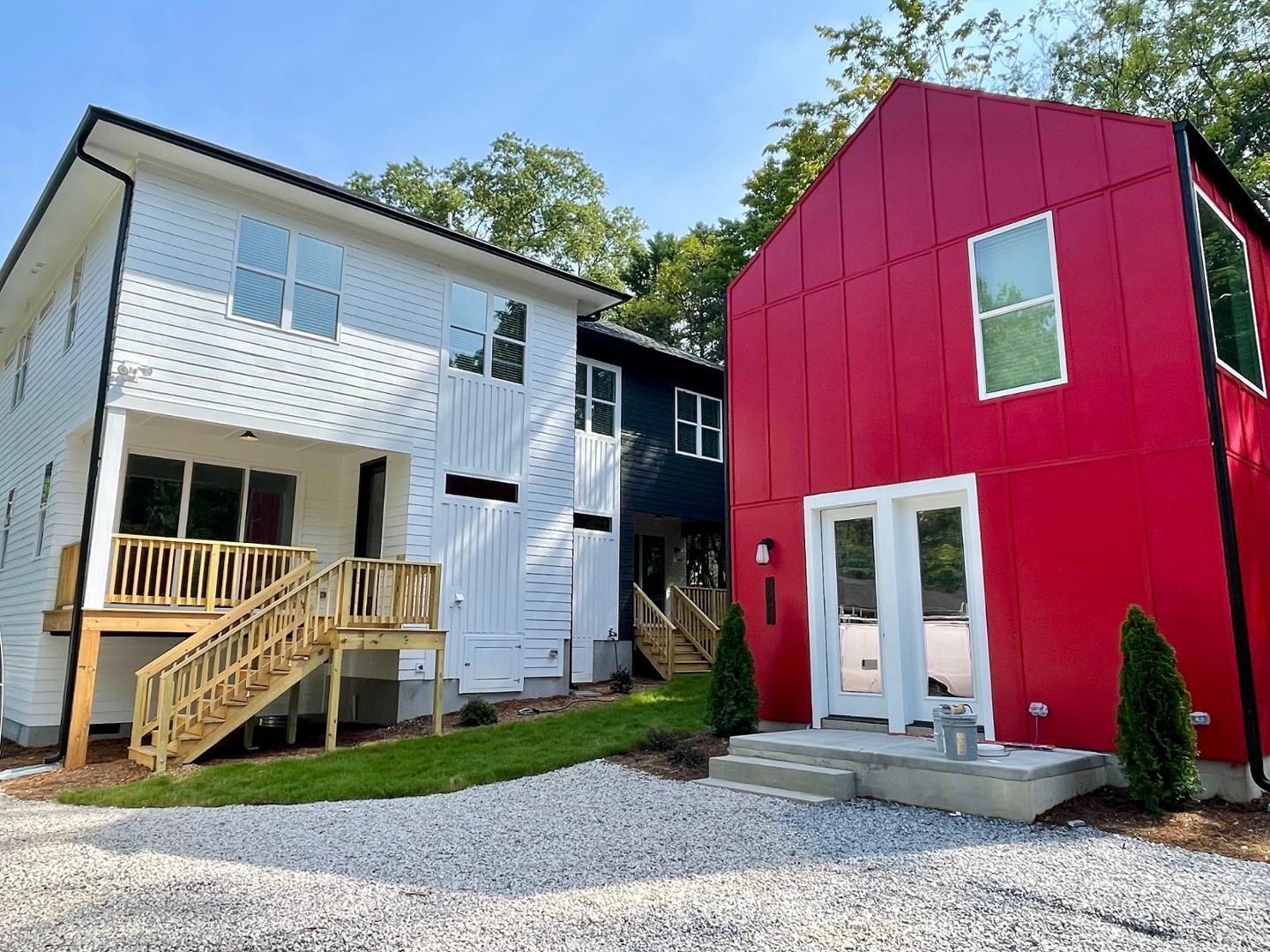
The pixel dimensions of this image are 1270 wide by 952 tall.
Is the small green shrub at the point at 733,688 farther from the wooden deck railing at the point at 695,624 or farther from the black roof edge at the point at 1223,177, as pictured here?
the wooden deck railing at the point at 695,624

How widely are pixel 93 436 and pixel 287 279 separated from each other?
9.81 ft

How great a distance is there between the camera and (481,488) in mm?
12156

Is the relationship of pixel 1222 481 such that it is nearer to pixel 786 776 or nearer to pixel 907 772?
pixel 907 772

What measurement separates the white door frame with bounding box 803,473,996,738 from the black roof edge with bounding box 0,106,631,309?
6294 millimetres

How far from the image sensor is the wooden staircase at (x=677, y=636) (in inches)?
581

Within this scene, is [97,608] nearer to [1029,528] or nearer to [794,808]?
[794,808]

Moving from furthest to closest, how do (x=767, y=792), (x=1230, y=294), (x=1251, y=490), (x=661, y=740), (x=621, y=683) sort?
(x=621, y=683) → (x=661, y=740) → (x=1230, y=294) → (x=1251, y=490) → (x=767, y=792)

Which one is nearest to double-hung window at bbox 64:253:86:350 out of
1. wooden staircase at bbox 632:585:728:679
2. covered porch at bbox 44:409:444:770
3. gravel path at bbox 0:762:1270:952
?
covered porch at bbox 44:409:444:770

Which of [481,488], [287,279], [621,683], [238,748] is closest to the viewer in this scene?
[238,748]

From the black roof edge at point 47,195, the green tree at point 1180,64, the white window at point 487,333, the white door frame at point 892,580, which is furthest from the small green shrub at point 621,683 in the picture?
the green tree at point 1180,64

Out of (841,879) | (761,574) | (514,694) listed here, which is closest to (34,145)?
(514,694)

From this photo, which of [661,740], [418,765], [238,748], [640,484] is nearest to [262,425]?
[238,748]

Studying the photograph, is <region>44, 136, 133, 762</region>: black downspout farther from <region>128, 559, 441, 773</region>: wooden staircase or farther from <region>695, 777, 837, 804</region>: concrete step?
<region>695, 777, 837, 804</region>: concrete step

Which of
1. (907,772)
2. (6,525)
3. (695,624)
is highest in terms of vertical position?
(6,525)
